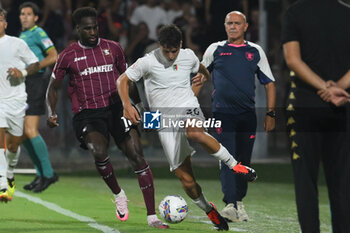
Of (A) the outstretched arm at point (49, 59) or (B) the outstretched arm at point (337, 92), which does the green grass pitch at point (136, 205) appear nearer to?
(A) the outstretched arm at point (49, 59)

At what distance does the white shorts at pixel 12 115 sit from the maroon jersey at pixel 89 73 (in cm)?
179

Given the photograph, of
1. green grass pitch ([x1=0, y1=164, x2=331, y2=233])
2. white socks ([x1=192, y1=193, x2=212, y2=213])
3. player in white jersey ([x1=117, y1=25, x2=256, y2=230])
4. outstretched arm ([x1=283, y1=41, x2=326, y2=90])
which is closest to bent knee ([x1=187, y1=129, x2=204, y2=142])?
player in white jersey ([x1=117, y1=25, x2=256, y2=230])

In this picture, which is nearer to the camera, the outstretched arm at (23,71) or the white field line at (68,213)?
the white field line at (68,213)

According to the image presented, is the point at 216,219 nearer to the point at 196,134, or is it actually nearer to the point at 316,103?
the point at 196,134

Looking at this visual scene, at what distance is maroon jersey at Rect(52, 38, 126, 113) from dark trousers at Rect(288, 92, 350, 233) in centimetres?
383

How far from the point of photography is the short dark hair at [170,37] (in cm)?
876

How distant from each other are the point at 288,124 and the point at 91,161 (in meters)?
11.9

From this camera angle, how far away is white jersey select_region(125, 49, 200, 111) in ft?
29.7

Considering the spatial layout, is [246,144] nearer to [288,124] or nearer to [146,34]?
[288,124]

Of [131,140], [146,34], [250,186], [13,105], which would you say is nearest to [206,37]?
[146,34]

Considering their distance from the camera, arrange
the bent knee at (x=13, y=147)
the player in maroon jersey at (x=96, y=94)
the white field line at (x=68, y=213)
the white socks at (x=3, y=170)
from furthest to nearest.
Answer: the bent knee at (x=13, y=147) → the white socks at (x=3, y=170) → the player in maroon jersey at (x=96, y=94) → the white field line at (x=68, y=213)

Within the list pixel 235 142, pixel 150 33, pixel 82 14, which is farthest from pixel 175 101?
pixel 150 33

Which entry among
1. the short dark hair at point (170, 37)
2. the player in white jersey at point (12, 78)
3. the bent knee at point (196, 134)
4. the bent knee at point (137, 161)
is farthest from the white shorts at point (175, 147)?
the player in white jersey at point (12, 78)

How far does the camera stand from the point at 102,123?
978 cm
